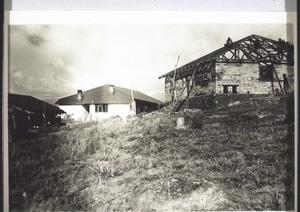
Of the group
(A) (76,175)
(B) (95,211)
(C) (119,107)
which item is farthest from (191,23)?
(B) (95,211)

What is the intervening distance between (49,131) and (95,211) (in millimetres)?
696

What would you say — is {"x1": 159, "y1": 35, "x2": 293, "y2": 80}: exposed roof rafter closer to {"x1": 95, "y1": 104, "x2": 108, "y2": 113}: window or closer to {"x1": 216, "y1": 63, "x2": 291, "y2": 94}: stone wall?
{"x1": 216, "y1": 63, "x2": 291, "y2": 94}: stone wall

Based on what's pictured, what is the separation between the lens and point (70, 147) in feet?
6.77

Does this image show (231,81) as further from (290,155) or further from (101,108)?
(101,108)

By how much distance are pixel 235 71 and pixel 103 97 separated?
1.17 m

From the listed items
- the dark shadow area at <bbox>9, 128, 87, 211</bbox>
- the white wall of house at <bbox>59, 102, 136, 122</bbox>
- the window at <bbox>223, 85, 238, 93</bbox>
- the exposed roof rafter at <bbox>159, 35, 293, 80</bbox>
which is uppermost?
the exposed roof rafter at <bbox>159, 35, 293, 80</bbox>

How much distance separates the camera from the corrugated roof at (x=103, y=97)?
2084 millimetres

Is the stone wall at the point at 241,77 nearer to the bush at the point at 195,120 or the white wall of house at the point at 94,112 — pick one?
the bush at the point at 195,120

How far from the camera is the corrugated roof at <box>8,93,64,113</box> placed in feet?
6.41

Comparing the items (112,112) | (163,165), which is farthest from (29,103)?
(163,165)

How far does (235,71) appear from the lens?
7.66 ft

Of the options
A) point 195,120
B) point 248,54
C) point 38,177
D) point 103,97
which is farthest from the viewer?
point 248,54

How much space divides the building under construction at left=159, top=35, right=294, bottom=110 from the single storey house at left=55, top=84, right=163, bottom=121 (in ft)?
0.81

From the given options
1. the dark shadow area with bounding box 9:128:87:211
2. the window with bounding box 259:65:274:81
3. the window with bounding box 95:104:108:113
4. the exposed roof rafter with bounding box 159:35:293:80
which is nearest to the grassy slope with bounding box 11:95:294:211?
the dark shadow area with bounding box 9:128:87:211
